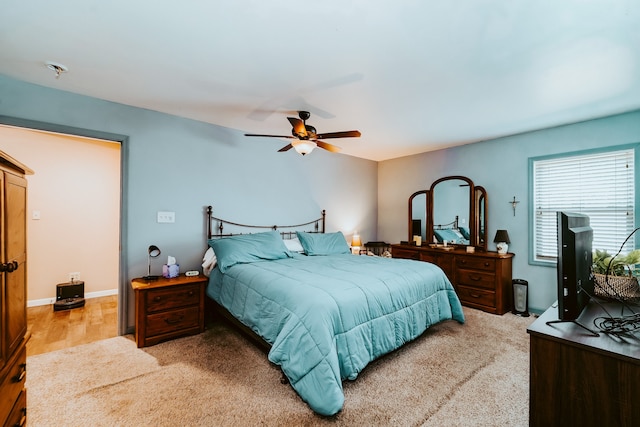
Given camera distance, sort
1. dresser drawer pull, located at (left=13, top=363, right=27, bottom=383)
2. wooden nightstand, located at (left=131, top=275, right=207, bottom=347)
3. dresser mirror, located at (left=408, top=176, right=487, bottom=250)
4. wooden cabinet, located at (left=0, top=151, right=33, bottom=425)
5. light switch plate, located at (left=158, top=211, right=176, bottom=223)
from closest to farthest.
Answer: wooden cabinet, located at (left=0, top=151, right=33, bottom=425)
dresser drawer pull, located at (left=13, top=363, right=27, bottom=383)
wooden nightstand, located at (left=131, top=275, right=207, bottom=347)
light switch plate, located at (left=158, top=211, right=176, bottom=223)
dresser mirror, located at (left=408, top=176, right=487, bottom=250)

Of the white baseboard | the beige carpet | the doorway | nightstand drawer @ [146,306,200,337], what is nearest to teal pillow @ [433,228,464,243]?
the beige carpet

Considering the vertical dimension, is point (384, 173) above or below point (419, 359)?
above

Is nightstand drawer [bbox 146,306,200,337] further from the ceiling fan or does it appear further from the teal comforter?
the ceiling fan

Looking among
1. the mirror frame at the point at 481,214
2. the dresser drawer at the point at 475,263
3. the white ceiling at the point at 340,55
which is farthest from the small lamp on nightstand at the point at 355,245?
the white ceiling at the point at 340,55

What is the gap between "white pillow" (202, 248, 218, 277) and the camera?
3.36 metres

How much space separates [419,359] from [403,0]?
2.70 meters

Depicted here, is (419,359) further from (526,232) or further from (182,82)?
(182,82)

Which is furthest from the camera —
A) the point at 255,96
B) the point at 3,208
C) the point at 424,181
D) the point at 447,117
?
the point at 424,181

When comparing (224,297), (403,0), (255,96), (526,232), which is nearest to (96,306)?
(224,297)

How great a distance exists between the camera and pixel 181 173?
3.44 m

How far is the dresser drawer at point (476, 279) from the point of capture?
12.4ft

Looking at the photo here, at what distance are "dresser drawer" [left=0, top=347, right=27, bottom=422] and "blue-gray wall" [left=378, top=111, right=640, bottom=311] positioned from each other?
195 inches

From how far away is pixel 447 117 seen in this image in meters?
3.36

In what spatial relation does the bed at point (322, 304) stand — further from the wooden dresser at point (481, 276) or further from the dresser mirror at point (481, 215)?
the dresser mirror at point (481, 215)
